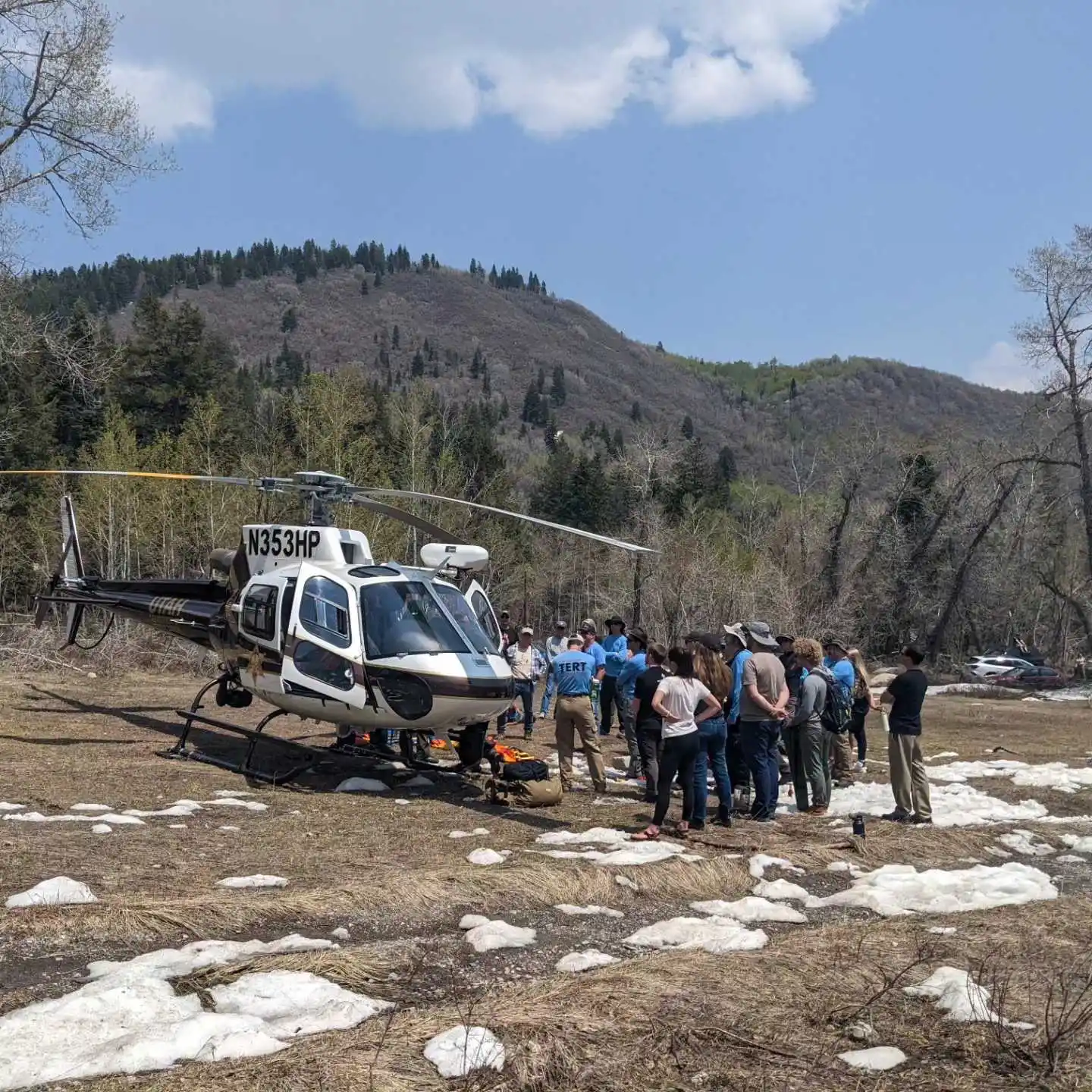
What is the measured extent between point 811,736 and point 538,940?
190 inches

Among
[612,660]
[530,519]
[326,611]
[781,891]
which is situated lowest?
[781,891]

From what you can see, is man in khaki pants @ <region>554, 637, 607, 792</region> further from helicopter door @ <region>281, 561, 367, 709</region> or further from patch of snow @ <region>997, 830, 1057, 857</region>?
patch of snow @ <region>997, 830, 1057, 857</region>

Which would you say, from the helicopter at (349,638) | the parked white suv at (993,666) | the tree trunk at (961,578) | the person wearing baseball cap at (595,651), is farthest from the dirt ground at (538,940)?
the tree trunk at (961,578)

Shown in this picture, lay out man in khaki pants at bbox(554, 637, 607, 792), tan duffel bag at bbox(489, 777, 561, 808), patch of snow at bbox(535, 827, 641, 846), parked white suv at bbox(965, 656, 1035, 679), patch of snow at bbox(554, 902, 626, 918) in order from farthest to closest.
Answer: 1. parked white suv at bbox(965, 656, 1035, 679)
2. man in khaki pants at bbox(554, 637, 607, 792)
3. tan duffel bag at bbox(489, 777, 561, 808)
4. patch of snow at bbox(535, 827, 641, 846)
5. patch of snow at bbox(554, 902, 626, 918)

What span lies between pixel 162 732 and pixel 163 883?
26.0ft

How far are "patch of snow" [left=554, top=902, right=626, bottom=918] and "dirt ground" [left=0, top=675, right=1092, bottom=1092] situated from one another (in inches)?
2.8

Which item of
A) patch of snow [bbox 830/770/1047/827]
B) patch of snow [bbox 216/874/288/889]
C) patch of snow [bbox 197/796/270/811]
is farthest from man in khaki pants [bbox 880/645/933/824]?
patch of snow [bbox 197/796/270/811]

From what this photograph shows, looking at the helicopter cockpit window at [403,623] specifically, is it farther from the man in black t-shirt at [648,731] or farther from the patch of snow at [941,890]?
the patch of snow at [941,890]

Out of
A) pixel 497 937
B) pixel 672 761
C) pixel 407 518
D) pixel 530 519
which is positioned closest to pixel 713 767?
pixel 672 761

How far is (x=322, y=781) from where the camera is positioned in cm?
1123

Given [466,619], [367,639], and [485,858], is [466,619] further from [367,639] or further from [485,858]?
[485,858]

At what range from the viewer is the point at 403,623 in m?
10.5

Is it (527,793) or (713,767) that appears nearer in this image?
(713,767)

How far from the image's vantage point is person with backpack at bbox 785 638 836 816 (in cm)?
998
